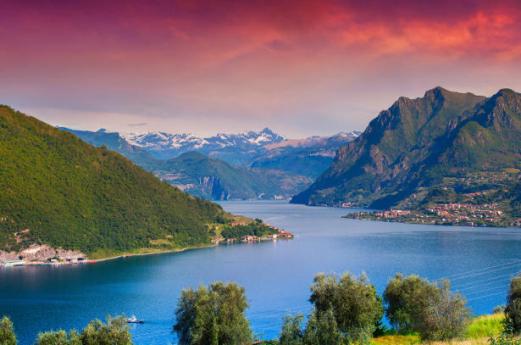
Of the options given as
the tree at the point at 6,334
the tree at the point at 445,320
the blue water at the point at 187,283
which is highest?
the tree at the point at 445,320

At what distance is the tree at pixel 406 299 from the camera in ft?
242

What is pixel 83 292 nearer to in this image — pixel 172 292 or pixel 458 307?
pixel 172 292

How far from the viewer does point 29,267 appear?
181 m

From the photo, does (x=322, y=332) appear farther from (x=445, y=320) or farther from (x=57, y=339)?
(x=57, y=339)

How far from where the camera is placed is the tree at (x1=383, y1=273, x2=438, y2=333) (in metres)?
73.9

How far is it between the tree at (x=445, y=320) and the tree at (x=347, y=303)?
6752 mm

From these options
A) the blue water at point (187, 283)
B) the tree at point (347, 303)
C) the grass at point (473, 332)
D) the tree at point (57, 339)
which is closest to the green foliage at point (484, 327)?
the grass at point (473, 332)

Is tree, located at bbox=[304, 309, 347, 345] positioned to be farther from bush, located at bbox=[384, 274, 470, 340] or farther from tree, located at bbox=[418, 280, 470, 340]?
bush, located at bbox=[384, 274, 470, 340]

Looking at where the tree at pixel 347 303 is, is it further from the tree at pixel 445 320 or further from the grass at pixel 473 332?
the tree at pixel 445 320

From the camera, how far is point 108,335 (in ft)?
202

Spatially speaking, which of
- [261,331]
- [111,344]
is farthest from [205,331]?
[261,331]

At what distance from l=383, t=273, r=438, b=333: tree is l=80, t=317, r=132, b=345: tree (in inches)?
1284

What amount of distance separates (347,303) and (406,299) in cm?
1295

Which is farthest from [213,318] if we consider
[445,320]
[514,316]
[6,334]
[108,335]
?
[514,316]
